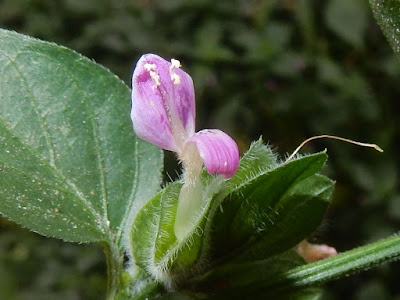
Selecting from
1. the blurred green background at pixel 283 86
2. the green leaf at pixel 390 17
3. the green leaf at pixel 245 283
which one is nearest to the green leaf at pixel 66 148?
the green leaf at pixel 245 283

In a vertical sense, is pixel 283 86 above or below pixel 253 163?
below

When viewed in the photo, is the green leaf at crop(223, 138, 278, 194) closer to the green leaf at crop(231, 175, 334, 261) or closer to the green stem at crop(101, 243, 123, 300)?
the green leaf at crop(231, 175, 334, 261)

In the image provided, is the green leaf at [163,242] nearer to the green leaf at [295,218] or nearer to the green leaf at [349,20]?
the green leaf at [295,218]

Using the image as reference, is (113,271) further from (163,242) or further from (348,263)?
(348,263)

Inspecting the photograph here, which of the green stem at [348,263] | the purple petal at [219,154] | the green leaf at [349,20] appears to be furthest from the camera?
the green leaf at [349,20]

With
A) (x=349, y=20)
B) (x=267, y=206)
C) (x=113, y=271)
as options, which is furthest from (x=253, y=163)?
(x=349, y=20)

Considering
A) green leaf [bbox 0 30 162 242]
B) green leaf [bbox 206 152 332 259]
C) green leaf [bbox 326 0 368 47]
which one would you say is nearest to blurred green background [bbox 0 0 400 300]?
green leaf [bbox 326 0 368 47]

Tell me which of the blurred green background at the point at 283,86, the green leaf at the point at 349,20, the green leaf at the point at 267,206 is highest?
the green leaf at the point at 267,206

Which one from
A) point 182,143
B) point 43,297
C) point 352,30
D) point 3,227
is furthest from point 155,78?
point 3,227
